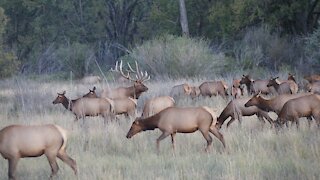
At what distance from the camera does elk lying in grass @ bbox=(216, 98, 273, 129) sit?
40.6 feet

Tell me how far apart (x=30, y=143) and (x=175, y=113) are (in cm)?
288

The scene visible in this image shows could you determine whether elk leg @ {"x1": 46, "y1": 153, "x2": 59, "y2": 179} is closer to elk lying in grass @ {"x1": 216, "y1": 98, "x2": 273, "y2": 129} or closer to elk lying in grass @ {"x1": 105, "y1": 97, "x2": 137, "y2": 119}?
elk lying in grass @ {"x1": 216, "y1": 98, "x2": 273, "y2": 129}

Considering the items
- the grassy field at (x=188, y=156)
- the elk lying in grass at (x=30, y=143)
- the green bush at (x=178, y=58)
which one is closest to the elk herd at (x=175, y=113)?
the elk lying in grass at (x=30, y=143)

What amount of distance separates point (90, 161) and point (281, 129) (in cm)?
374

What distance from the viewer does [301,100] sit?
11039 mm

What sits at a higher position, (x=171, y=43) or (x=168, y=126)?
(x=171, y=43)

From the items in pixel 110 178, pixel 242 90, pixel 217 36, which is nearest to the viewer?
pixel 110 178

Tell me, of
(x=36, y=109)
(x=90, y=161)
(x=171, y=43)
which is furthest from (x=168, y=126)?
(x=171, y=43)

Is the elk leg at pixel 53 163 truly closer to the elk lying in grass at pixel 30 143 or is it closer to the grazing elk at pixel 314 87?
the elk lying in grass at pixel 30 143

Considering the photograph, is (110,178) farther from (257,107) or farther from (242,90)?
(242,90)

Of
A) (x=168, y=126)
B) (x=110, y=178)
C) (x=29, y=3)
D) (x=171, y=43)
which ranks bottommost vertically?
(x=110, y=178)

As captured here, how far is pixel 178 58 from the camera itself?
25.2 meters

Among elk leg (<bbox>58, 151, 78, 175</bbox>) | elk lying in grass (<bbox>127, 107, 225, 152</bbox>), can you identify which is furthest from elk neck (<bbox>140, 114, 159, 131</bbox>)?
elk leg (<bbox>58, 151, 78, 175</bbox>)

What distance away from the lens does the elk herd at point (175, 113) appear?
8734mm
